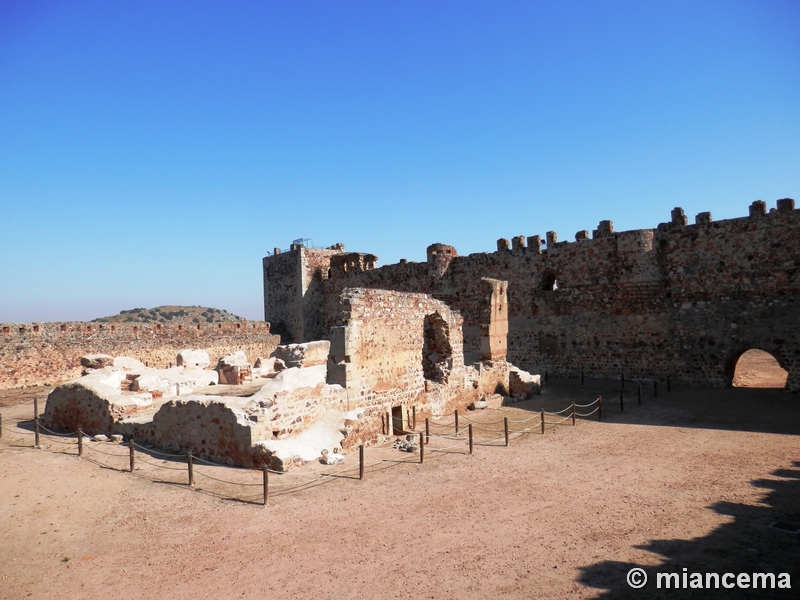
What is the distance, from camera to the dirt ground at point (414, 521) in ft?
16.0

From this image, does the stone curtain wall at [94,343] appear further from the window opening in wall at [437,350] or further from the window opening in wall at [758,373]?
the window opening in wall at [758,373]

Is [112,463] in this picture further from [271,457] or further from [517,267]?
[517,267]

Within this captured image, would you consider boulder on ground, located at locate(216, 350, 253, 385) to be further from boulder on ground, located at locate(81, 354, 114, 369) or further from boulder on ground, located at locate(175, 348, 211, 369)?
boulder on ground, located at locate(81, 354, 114, 369)

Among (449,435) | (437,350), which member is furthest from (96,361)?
(449,435)

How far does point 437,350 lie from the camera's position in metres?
13.8

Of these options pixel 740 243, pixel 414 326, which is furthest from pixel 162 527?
pixel 740 243

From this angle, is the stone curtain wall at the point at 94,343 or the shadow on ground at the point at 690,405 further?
the stone curtain wall at the point at 94,343

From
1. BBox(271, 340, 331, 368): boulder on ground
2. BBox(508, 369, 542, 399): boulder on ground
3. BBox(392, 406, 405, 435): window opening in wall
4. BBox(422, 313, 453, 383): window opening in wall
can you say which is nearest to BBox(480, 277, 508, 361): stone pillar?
BBox(508, 369, 542, 399): boulder on ground

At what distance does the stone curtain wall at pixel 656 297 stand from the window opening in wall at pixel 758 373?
2245 millimetres

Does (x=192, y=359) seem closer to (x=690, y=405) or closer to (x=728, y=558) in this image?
(x=690, y=405)

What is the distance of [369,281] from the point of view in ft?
87.1

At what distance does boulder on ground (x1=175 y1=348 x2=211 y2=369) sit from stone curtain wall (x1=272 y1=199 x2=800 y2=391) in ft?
36.0

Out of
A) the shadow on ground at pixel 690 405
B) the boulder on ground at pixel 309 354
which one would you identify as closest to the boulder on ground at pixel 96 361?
the boulder on ground at pixel 309 354

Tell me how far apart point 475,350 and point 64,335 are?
16793 millimetres
